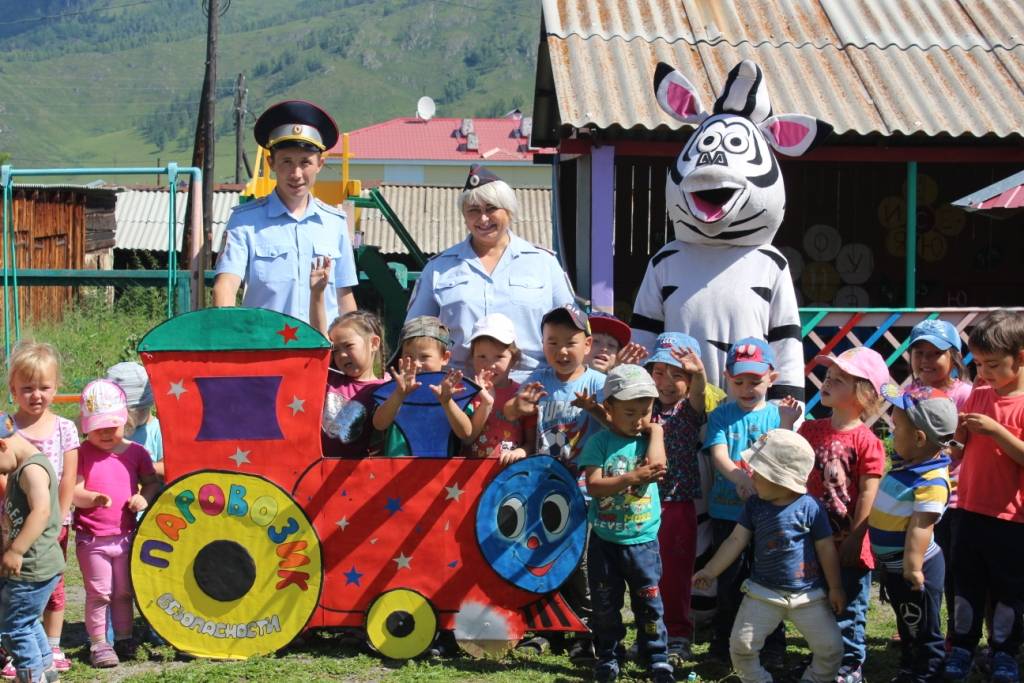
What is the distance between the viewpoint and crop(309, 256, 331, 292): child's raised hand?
4.75 metres

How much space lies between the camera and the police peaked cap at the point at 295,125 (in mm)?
4781

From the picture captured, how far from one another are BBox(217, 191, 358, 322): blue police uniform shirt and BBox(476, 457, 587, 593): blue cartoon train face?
1081 millimetres

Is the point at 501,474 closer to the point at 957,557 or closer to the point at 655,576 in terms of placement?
the point at 655,576

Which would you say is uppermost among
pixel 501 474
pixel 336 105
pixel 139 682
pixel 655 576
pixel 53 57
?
pixel 53 57

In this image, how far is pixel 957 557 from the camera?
4434mm

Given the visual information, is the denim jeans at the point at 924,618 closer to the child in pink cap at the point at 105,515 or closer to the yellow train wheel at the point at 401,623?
the yellow train wheel at the point at 401,623

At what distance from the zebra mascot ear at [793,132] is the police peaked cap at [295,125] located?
6.34 feet

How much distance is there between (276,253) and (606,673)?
2093 mm

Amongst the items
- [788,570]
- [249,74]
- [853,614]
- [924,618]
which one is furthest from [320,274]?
[249,74]

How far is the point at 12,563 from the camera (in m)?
4.05

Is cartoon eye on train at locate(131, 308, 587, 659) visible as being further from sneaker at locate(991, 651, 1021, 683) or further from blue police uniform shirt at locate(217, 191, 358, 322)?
sneaker at locate(991, 651, 1021, 683)

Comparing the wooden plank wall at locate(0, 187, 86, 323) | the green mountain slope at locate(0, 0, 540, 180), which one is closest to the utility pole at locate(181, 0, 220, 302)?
the wooden plank wall at locate(0, 187, 86, 323)

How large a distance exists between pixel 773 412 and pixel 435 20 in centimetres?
18507

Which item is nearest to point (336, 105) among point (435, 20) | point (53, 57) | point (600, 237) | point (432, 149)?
point (435, 20)
